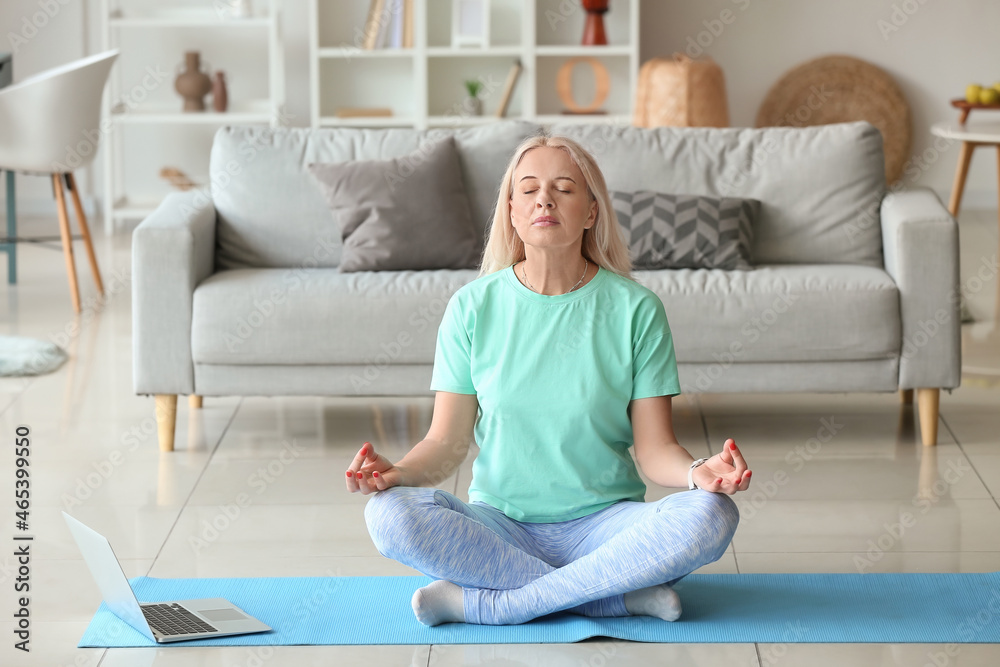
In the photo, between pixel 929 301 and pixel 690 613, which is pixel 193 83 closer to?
pixel 929 301

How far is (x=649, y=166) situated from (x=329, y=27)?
3245mm

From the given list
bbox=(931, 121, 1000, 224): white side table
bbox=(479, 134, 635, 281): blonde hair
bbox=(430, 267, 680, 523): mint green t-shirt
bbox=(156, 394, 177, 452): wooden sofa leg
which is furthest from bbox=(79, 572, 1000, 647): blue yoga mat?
bbox=(931, 121, 1000, 224): white side table

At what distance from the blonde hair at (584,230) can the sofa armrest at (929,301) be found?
1.19 metres

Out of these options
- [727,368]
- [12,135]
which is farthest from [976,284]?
[12,135]

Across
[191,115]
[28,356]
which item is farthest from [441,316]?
[191,115]

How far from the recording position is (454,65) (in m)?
6.38

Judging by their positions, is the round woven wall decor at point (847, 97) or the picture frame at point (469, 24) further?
the round woven wall decor at point (847, 97)

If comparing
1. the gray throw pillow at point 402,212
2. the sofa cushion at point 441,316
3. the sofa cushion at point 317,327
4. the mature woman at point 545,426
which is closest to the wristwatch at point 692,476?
the mature woman at point 545,426

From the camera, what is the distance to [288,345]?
3139 mm

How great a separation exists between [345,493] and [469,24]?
3.69 m

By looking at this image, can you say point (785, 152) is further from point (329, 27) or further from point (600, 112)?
point (329, 27)

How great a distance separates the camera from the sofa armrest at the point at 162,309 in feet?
10.3

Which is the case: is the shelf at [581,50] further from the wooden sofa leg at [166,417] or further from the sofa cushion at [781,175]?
the wooden sofa leg at [166,417]

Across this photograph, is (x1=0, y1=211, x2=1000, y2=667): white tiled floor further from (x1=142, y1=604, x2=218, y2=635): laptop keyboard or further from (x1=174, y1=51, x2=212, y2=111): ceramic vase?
(x1=174, y1=51, x2=212, y2=111): ceramic vase
